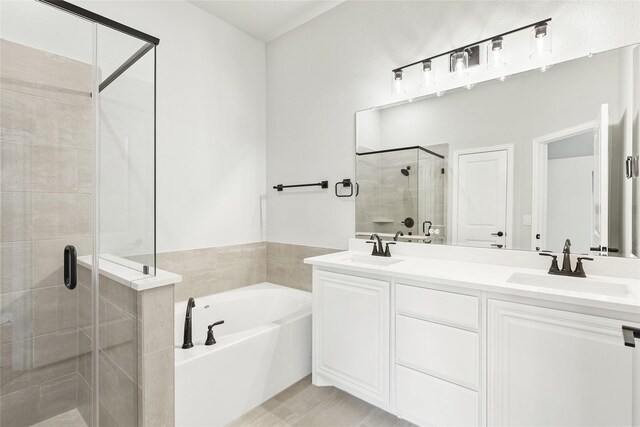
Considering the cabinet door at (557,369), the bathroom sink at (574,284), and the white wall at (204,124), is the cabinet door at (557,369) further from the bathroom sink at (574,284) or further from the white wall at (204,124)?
the white wall at (204,124)

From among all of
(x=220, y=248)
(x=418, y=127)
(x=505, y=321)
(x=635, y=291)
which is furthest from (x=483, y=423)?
(x=220, y=248)

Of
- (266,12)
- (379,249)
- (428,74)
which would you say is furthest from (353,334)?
(266,12)

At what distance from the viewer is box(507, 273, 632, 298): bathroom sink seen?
1368 mm

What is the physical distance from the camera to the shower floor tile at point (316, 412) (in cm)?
179

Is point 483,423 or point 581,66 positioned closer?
point 483,423

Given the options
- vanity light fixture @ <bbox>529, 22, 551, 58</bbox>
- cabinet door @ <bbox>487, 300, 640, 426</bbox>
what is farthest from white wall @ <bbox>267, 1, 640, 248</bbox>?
cabinet door @ <bbox>487, 300, 640, 426</bbox>

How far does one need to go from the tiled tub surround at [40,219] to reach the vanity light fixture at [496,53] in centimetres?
223

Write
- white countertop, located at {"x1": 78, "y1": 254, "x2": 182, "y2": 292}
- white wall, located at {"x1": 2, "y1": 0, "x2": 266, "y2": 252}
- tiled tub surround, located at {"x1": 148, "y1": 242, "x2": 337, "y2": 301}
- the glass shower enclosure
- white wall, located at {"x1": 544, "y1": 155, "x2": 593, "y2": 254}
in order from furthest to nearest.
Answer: tiled tub surround, located at {"x1": 148, "y1": 242, "x2": 337, "y2": 301} < white wall, located at {"x1": 2, "y1": 0, "x2": 266, "y2": 252} < white wall, located at {"x1": 544, "y1": 155, "x2": 593, "y2": 254} < the glass shower enclosure < white countertop, located at {"x1": 78, "y1": 254, "x2": 182, "y2": 292}

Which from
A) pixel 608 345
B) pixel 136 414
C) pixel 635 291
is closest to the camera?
pixel 608 345

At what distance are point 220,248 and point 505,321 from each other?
2232mm

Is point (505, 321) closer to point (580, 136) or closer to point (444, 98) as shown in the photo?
point (580, 136)

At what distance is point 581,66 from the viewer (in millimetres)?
1600

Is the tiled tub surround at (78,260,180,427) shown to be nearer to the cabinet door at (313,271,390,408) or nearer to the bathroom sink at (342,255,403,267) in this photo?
the cabinet door at (313,271,390,408)

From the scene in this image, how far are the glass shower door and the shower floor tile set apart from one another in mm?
920
